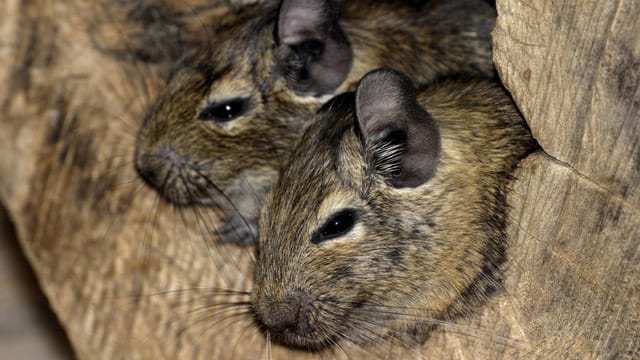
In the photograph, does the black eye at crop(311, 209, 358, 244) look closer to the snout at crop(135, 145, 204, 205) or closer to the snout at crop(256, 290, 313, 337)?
the snout at crop(256, 290, 313, 337)

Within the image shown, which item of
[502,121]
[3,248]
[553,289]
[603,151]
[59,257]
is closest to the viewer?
[603,151]

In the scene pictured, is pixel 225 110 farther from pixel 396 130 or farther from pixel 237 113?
pixel 396 130

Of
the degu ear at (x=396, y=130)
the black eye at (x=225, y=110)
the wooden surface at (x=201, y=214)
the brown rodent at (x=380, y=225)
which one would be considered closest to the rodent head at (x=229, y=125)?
the black eye at (x=225, y=110)

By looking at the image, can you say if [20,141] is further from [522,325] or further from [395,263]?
[522,325]

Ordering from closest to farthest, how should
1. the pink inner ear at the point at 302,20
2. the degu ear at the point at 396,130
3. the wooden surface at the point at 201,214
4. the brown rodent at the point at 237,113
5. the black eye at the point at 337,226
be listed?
the wooden surface at the point at 201,214 < the degu ear at the point at 396,130 < the black eye at the point at 337,226 < the pink inner ear at the point at 302,20 < the brown rodent at the point at 237,113

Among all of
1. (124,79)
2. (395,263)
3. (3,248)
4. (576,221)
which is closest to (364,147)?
(395,263)

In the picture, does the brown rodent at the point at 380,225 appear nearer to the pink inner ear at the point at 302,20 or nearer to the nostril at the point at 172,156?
the pink inner ear at the point at 302,20
